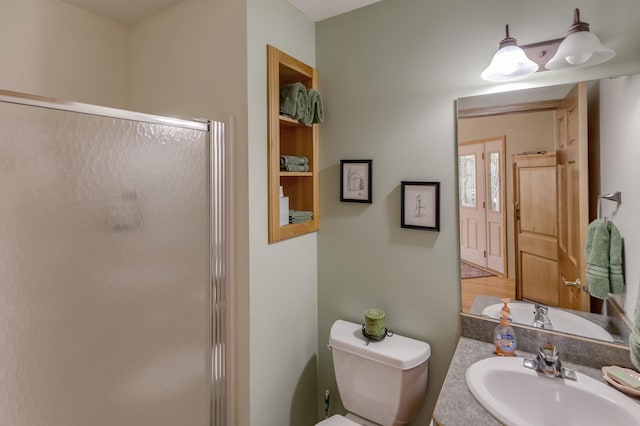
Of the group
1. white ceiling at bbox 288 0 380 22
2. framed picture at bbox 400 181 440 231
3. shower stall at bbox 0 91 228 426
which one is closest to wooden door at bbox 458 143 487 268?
framed picture at bbox 400 181 440 231

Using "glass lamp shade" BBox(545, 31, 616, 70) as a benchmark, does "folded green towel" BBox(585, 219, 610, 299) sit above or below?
below

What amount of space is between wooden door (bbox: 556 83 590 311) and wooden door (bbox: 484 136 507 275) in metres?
0.19

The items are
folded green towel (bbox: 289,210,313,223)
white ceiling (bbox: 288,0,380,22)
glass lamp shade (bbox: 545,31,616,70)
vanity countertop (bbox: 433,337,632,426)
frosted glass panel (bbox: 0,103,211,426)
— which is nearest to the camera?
frosted glass panel (bbox: 0,103,211,426)

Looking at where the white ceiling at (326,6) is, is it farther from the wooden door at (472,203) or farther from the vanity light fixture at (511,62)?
the wooden door at (472,203)

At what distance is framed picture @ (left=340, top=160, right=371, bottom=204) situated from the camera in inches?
64.0

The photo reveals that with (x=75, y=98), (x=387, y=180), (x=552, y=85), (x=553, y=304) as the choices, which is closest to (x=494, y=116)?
(x=552, y=85)

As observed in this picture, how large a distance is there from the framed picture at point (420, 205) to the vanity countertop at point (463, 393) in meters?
0.53

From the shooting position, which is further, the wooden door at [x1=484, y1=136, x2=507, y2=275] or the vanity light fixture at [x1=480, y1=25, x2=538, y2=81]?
the wooden door at [x1=484, y1=136, x2=507, y2=275]

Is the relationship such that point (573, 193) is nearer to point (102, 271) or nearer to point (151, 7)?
point (102, 271)

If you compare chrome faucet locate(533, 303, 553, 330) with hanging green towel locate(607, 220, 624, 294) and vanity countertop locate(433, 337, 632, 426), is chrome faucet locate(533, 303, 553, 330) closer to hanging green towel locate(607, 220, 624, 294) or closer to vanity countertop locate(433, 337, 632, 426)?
vanity countertop locate(433, 337, 632, 426)

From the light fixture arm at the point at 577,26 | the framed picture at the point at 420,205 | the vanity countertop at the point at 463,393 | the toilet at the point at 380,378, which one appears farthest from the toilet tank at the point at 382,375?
the light fixture arm at the point at 577,26

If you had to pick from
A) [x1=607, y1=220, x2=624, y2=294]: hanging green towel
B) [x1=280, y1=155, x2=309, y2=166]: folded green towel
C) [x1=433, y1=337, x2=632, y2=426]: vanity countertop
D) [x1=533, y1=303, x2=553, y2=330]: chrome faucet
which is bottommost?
[x1=433, y1=337, x2=632, y2=426]: vanity countertop

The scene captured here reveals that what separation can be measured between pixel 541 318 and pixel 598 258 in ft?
1.02

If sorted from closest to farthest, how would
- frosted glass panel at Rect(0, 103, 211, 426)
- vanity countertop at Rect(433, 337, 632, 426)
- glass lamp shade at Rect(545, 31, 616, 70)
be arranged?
frosted glass panel at Rect(0, 103, 211, 426), vanity countertop at Rect(433, 337, 632, 426), glass lamp shade at Rect(545, 31, 616, 70)
